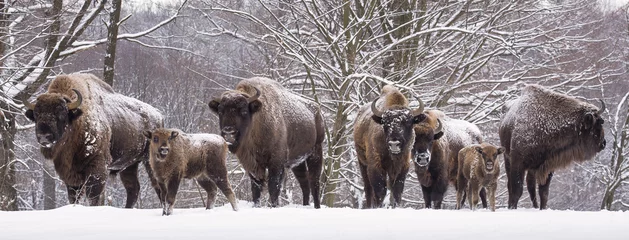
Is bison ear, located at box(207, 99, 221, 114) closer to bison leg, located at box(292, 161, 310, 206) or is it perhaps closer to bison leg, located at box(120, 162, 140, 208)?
bison leg, located at box(120, 162, 140, 208)

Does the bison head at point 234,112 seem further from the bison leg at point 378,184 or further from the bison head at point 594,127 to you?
the bison head at point 594,127

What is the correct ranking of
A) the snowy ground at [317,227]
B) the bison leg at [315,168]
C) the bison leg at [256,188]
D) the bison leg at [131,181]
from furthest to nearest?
the bison leg at [315,168]
the bison leg at [131,181]
the bison leg at [256,188]
the snowy ground at [317,227]

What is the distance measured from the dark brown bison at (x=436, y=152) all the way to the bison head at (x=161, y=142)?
142 inches

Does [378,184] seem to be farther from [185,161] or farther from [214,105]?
[185,161]

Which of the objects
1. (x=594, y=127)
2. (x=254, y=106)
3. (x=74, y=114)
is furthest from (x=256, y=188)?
(x=594, y=127)

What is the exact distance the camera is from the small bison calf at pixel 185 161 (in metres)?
8.04

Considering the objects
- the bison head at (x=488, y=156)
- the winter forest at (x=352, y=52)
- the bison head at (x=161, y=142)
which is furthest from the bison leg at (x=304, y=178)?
the bison head at (x=161, y=142)

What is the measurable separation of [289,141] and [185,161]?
316cm

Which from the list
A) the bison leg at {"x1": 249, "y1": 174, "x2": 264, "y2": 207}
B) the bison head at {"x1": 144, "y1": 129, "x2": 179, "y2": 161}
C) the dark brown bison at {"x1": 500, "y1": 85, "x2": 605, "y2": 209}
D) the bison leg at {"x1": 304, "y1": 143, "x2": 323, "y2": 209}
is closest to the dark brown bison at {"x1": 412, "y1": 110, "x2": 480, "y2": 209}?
the dark brown bison at {"x1": 500, "y1": 85, "x2": 605, "y2": 209}

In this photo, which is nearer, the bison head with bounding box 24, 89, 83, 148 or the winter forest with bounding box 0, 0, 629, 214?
the bison head with bounding box 24, 89, 83, 148

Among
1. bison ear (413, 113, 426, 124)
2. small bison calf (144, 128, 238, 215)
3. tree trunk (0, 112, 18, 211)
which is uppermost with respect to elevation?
bison ear (413, 113, 426, 124)

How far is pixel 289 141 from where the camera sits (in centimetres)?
1123

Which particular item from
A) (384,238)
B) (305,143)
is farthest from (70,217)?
(305,143)

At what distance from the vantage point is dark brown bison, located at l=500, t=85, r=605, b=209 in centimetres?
1055
